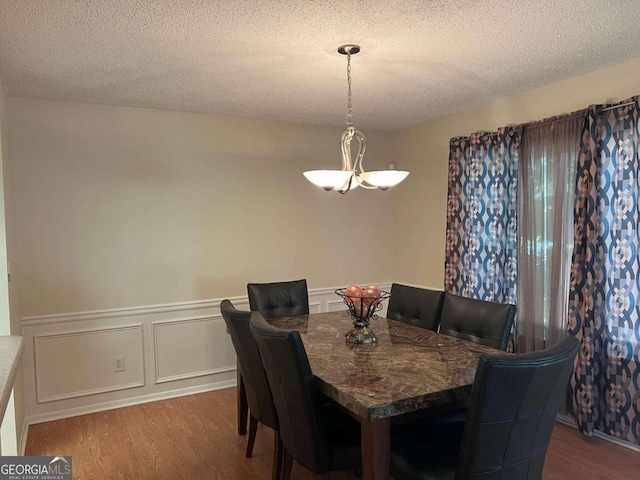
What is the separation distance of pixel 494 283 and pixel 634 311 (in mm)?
1051

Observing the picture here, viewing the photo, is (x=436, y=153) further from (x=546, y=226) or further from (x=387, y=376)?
(x=387, y=376)

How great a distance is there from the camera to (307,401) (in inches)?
77.3

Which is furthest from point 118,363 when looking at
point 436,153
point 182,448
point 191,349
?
point 436,153

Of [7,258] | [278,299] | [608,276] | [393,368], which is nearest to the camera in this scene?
[393,368]

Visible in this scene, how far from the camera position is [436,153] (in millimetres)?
4488

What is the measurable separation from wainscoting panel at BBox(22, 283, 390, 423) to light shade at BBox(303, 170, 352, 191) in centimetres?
202

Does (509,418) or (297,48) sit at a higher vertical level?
(297,48)

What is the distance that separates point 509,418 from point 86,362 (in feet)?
10.8

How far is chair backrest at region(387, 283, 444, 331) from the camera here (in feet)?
10.2

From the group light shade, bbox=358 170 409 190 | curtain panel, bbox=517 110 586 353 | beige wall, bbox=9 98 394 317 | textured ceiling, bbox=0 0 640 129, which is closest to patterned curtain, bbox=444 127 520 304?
curtain panel, bbox=517 110 586 353

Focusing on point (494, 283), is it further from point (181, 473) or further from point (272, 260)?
point (181, 473)

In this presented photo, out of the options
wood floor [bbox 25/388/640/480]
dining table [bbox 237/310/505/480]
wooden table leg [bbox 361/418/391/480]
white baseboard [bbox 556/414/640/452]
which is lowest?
wood floor [bbox 25/388/640/480]

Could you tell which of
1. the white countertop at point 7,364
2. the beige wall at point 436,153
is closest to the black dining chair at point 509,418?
the white countertop at point 7,364

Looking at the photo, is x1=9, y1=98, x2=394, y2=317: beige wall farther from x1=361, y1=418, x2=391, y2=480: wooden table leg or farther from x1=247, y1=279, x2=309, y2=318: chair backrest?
x1=361, y1=418, x2=391, y2=480: wooden table leg
